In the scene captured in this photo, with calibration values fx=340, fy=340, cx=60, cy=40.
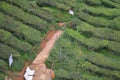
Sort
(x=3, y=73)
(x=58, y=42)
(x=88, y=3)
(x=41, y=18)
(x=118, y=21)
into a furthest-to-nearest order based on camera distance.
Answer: (x=88, y=3) → (x=118, y=21) → (x=41, y=18) → (x=58, y=42) → (x=3, y=73)

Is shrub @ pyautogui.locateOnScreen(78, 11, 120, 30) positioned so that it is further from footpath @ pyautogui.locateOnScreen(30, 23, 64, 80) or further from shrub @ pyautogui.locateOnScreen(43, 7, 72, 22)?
footpath @ pyautogui.locateOnScreen(30, 23, 64, 80)

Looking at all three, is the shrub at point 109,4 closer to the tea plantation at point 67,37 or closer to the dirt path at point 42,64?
the tea plantation at point 67,37

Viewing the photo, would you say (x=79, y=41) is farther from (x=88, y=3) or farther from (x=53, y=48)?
(x=88, y=3)

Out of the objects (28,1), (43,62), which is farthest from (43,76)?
(28,1)

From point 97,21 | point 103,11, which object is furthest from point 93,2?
point 97,21

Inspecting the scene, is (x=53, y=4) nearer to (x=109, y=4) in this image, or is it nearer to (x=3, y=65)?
(x=109, y=4)

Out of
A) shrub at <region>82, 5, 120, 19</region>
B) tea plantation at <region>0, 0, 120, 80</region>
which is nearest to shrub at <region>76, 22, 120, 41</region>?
tea plantation at <region>0, 0, 120, 80</region>
